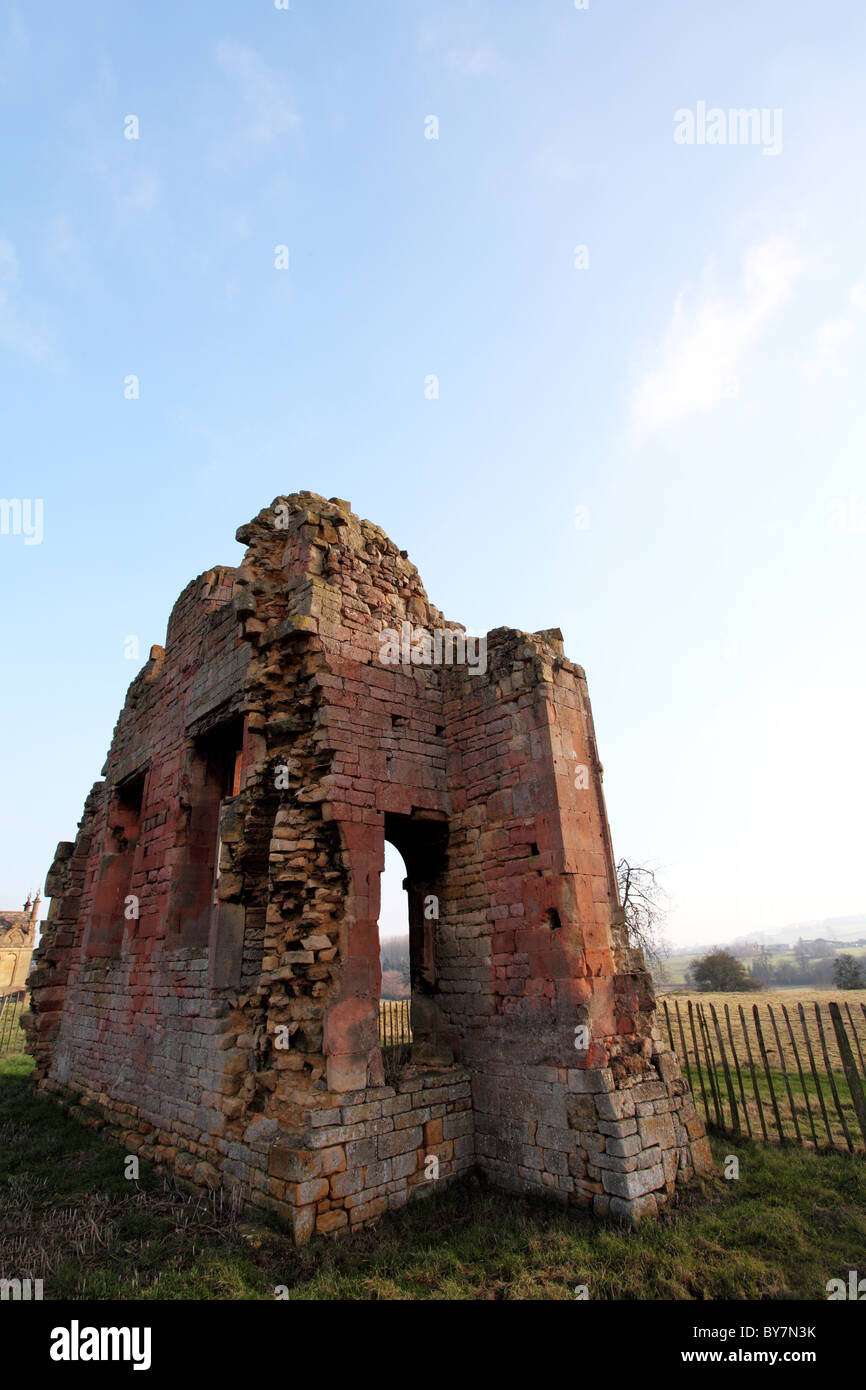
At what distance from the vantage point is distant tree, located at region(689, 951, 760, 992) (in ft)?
117

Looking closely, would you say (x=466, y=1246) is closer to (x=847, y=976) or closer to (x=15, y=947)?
(x=847, y=976)

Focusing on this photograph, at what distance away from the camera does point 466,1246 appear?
219 inches

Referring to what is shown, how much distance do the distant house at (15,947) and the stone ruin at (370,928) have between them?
36155 millimetres

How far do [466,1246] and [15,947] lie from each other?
44372mm

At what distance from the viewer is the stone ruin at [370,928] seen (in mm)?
6449

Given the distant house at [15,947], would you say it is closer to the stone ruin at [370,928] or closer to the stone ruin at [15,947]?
the stone ruin at [15,947]

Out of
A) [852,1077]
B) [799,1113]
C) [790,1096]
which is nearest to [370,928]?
[790,1096]

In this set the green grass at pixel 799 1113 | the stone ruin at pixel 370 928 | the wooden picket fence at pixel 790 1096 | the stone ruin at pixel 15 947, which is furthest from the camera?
the stone ruin at pixel 15 947

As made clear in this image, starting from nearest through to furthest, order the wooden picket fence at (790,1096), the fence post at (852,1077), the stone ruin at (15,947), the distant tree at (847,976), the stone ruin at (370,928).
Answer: the stone ruin at (370,928), the fence post at (852,1077), the wooden picket fence at (790,1096), the distant tree at (847,976), the stone ruin at (15,947)

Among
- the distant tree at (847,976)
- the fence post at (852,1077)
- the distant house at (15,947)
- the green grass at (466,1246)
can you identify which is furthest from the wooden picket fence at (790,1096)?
the distant house at (15,947)

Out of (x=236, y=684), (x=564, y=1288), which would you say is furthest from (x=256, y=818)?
(x=564, y=1288)

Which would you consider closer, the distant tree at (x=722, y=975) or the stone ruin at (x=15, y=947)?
the distant tree at (x=722, y=975)

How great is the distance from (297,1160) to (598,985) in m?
3.33
